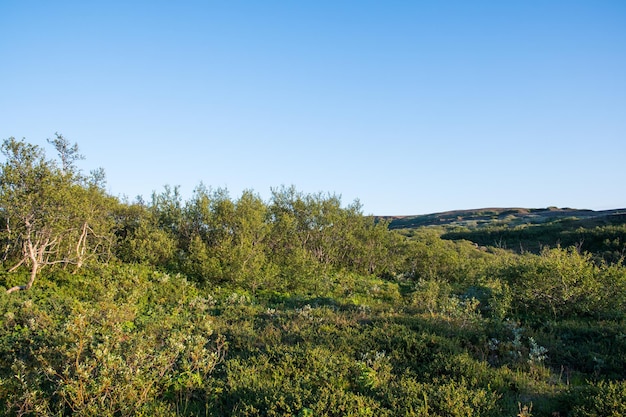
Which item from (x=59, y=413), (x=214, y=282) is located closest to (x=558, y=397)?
(x=59, y=413)

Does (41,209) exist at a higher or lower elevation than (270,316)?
higher

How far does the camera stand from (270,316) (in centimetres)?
1159

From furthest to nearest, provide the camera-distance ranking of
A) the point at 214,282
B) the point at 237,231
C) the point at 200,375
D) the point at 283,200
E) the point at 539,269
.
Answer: the point at 283,200, the point at 237,231, the point at 214,282, the point at 539,269, the point at 200,375

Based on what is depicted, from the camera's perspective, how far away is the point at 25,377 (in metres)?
5.99

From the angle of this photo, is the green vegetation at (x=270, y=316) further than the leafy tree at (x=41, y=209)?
No

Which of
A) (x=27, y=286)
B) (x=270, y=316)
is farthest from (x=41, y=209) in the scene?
(x=270, y=316)

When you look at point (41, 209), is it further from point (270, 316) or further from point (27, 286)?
point (270, 316)

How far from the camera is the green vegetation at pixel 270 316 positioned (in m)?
5.78

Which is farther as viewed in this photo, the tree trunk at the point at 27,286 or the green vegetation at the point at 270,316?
the tree trunk at the point at 27,286

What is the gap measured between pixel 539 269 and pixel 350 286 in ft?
25.0

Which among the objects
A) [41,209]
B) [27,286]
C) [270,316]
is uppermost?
[41,209]

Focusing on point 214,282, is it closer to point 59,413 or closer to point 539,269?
point 59,413

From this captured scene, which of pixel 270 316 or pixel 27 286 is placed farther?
pixel 27 286

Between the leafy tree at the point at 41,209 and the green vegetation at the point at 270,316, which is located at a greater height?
the leafy tree at the point at 41,209
